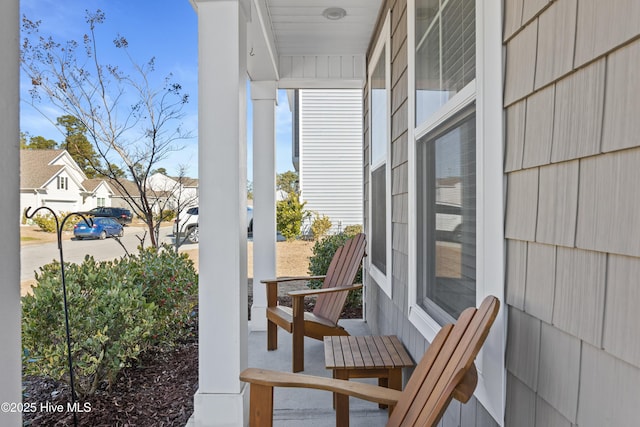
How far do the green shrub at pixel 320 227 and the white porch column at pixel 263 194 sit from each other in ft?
16.1

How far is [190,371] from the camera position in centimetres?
302

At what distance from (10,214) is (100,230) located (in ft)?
11.7

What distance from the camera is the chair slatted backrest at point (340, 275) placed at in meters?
3.46

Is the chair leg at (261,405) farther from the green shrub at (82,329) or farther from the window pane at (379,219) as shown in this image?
the window pane at (379,219)

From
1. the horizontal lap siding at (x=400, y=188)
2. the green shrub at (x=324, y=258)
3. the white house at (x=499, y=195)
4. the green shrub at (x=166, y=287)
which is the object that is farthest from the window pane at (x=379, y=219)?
the green shrub at (x=166, y=287)

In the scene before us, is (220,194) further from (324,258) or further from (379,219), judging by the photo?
(324,258)

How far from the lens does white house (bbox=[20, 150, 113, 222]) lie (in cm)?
326

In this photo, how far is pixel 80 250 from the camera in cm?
369

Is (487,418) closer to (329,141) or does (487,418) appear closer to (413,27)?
(413,27)

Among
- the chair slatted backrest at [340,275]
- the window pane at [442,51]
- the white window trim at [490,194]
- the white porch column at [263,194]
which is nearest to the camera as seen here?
the white window trim at [490,194]

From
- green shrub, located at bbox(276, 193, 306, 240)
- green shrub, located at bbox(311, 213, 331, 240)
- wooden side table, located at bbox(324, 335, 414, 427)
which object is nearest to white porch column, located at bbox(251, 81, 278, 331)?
wooden side table, located at bbox(324, 335, 414, 427)

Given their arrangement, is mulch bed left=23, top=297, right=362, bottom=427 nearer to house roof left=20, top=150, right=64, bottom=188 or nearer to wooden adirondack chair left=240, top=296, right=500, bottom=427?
wooden adirondack chair left=240, top=296, right=500, bottom=427

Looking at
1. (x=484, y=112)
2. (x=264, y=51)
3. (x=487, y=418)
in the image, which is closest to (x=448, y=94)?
(x=484, y=112)

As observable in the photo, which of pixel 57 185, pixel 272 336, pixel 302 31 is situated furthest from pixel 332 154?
pixel 57 185
